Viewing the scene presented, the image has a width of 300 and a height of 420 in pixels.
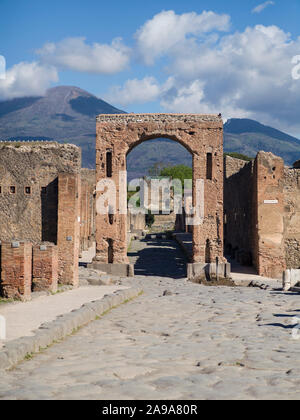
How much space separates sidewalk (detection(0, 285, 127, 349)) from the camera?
791cm

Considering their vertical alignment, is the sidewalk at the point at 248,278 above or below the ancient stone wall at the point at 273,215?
below

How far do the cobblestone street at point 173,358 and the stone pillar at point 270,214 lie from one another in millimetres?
8188

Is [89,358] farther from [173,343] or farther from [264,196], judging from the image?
[264,196]

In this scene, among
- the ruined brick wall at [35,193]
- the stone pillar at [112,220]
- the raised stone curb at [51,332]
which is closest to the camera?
the raised stone curb at [51,332]

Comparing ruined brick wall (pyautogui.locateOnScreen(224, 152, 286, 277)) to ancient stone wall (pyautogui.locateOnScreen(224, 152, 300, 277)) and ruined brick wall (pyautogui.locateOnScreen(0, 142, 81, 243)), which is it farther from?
ruined brick wall (pyautogui.locateOnScreen(0, 142, 81, 243))

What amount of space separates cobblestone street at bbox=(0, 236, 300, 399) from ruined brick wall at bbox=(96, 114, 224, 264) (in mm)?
8169

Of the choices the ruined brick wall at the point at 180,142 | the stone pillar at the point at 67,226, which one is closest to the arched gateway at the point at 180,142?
the ruined brick wall at the point at 180,142

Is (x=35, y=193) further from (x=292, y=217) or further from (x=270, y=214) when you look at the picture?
(x=292, y=217)

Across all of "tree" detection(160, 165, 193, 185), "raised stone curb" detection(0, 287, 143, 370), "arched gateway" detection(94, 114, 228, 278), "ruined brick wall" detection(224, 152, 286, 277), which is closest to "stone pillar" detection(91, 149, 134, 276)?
"arched gateway" detection(94, 114, 228, 278)

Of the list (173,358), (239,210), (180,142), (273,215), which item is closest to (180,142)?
(180,142)

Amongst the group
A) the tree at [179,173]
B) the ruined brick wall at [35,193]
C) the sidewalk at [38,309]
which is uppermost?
the tree at [179,173]

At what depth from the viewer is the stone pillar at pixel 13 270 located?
1138 centimetres

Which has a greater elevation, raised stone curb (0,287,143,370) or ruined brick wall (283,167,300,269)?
ruined brick wall (283,167,300,269)

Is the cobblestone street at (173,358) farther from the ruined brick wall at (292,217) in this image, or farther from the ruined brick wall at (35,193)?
the ruined brick wall at (292,217)
